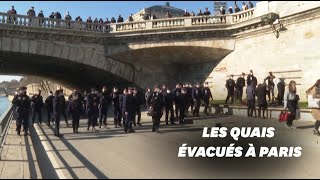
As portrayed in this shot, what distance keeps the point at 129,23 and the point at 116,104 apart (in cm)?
1185

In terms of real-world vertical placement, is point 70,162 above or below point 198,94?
below

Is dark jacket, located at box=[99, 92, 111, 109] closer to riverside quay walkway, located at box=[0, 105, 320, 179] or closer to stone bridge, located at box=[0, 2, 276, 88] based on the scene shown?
riverside quay walkway, located at box=[0, 105, 320, 179]

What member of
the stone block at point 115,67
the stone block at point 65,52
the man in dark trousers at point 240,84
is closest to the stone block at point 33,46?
the stone block at point 65,52

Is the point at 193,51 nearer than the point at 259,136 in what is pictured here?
No

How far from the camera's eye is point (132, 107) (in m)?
14.2

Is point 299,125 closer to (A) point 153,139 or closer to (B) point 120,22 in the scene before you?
(A) point 153,139

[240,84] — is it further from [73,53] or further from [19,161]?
[19,161]

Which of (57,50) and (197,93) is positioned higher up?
(57,50)

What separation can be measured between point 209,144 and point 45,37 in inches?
673

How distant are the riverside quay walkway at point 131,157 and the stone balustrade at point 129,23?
38.7 ft

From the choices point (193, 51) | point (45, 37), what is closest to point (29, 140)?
point (45, 37)

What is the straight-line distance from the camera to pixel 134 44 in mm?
26594

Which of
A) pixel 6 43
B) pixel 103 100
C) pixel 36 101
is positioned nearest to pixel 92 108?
pixel 103 100

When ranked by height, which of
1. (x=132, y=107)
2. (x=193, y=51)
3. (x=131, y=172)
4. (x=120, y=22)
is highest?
(x=120, y=22)
